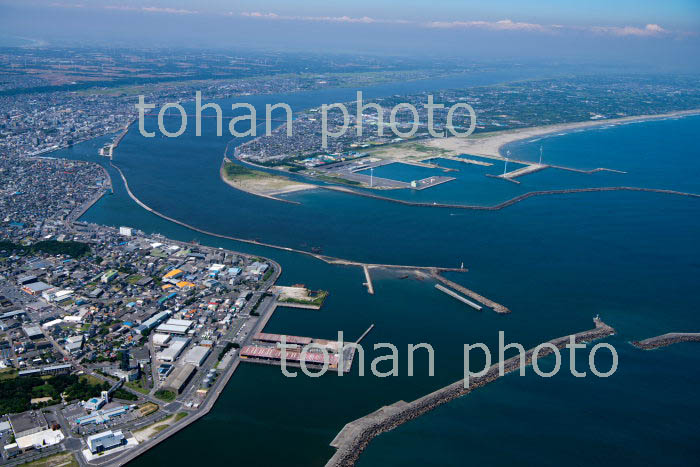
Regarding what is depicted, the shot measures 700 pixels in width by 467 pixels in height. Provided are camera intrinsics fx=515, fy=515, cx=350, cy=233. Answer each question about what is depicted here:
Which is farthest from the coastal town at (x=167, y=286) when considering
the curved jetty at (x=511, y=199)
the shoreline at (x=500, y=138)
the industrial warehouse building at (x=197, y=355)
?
the shoreline at (x=500, y=138)

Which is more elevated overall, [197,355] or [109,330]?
[109,330]

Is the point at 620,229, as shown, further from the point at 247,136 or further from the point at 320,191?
the point at 247,136

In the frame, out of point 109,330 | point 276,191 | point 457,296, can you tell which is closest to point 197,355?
point 109,330

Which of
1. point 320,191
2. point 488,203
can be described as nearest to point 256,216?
point 320,191

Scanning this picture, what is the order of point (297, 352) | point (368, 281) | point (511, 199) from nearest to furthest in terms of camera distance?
point (297, 352)
point (368, 281)
point (511, 199)

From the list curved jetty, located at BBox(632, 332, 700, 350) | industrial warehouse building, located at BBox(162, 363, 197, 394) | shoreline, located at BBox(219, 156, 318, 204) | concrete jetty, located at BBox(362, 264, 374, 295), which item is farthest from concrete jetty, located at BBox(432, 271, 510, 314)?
shoreline, located at BBox(219, 156, 318, 204)

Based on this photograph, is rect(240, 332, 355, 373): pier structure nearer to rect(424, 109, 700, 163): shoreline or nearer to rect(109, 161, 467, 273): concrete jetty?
rect(109, 161, 467, 273): concrete jetty

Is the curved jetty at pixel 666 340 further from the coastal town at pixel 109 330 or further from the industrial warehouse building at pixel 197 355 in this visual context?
the industrial warehouse building at pixel 197 355

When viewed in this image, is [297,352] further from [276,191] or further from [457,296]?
[276,191]
